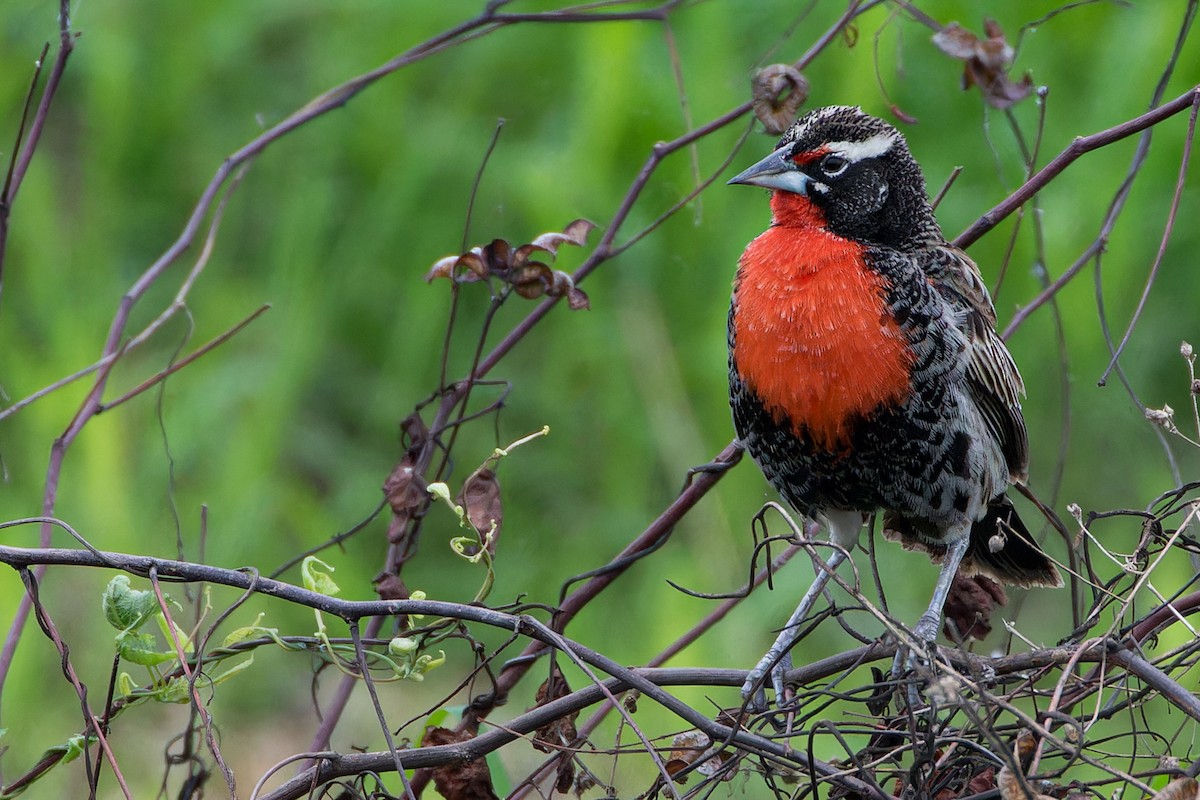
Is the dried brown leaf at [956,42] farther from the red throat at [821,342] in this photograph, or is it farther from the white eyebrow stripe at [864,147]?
the red throat at [821,342]

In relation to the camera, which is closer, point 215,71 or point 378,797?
point 378,797

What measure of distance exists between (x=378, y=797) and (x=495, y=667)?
289 cm

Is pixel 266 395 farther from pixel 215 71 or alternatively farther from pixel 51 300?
pixel 215 71

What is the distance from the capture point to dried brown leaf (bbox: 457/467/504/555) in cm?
269

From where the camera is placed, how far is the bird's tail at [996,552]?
3.61 meters

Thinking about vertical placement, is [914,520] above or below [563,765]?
above

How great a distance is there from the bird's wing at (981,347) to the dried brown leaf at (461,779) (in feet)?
4.51

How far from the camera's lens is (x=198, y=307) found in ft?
19.8

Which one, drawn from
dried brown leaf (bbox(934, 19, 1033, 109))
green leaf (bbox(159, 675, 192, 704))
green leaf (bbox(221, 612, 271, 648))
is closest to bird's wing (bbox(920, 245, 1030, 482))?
dried brown leaf (bbox(934, 19, 1033, 109))

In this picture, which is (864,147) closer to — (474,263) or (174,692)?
(474,263)

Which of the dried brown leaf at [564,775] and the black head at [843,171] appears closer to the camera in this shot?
the dried brown leaf at [564,775]

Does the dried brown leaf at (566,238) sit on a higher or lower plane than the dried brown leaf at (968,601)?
higher

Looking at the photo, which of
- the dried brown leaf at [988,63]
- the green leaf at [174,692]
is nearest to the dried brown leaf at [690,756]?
the green leaf at [174,692]

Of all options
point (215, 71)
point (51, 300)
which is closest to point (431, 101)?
point (215, 71)
